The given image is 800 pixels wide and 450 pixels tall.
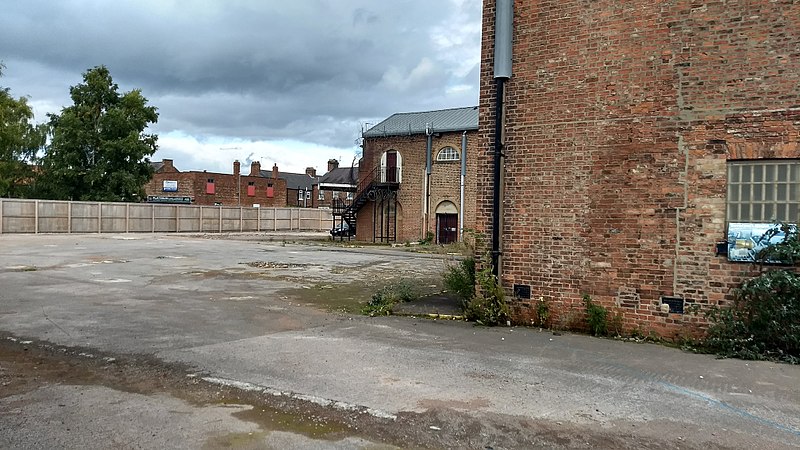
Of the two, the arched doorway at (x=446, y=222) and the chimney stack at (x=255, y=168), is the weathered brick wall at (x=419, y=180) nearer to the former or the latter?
the arched doorway at (x=446, y=222)

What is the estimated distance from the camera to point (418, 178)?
35406 millimetres

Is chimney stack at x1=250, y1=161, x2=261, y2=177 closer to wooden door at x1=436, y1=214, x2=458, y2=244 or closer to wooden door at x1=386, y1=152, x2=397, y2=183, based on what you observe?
wooden door at x1=386, y1=152, x2=397, y2=183

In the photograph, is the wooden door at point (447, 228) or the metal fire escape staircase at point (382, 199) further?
the metal fire escape staircase at point (382, 199)

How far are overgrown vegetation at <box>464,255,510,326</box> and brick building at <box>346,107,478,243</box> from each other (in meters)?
23.9

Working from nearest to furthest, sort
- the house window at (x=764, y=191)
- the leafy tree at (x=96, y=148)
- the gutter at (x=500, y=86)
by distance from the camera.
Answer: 1. the house window at (x=764, y=191)
2. the gutter at (x=500, y=86)
3. the leafy tree at (x=96, y=148)

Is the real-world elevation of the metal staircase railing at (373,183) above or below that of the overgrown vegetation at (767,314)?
above

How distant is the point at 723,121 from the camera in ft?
25.0

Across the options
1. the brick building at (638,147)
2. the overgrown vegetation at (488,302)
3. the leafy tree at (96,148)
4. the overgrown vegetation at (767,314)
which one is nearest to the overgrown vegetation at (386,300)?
the overgrown vegetation at (488,302)

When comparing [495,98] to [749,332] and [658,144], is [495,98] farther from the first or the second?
[749,332]

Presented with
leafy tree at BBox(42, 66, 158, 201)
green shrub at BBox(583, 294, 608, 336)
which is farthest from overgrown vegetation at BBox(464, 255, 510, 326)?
leafy tree at BBox(42, 66, 158, 201)

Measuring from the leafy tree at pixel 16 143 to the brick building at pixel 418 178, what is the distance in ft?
95.1

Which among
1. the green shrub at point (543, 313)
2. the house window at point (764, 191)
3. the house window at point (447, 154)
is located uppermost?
the house window at point (447, 154)

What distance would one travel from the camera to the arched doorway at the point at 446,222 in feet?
113

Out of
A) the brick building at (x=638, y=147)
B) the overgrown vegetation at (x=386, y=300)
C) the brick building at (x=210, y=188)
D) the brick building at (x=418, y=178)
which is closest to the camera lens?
the brick building at (x=638, y=147)
